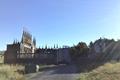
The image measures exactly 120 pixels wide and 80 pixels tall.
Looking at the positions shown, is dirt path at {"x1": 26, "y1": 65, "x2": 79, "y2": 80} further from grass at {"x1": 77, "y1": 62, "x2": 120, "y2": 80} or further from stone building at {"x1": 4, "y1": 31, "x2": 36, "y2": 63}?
stone building at {"x1": 4, "y1": 31, "x2": 36, "y2": 63}

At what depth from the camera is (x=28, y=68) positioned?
33.7m

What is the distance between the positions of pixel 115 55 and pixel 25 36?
2788cm

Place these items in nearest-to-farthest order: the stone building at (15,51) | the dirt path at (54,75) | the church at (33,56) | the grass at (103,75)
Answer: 1. the grass at (103,75)
2. the dirt path at (54,75)
3. the church at (33,56)
4. the stone building at (15,51)

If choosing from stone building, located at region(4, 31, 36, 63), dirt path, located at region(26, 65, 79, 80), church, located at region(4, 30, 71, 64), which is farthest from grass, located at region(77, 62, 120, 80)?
stone building, located at region(4, 31, 36, 63)

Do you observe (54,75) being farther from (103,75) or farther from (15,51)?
(15,51)

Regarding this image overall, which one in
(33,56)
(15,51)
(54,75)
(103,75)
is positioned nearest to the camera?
(103,75)

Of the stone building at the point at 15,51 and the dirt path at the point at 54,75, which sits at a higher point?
the stone building at the point at 15,51

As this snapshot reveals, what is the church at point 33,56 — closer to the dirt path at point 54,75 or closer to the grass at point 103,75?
the dirt path at point 54,75


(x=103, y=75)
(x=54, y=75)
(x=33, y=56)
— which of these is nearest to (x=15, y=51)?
(x=33, y=56)

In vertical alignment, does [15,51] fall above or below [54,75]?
above

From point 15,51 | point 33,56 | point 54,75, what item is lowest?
point 54,75

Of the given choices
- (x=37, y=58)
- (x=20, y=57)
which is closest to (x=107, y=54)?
(x=37, y=58)

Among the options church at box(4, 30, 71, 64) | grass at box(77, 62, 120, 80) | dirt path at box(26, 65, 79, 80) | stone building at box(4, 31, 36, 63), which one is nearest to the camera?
grass at box(77, 62, 120, 80)

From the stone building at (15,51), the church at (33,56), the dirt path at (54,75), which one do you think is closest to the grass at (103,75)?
the dirt path at (54,75)
